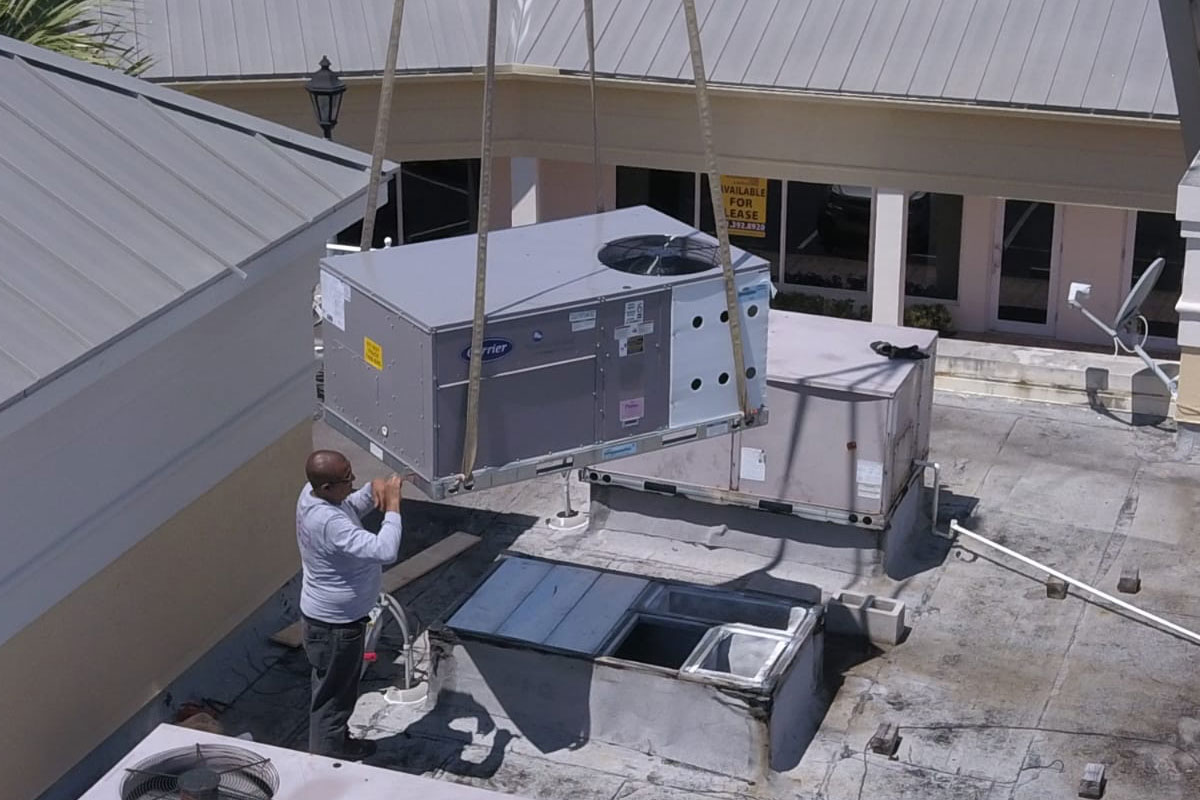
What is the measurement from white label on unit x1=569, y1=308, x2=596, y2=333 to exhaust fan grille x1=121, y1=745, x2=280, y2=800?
3.17m

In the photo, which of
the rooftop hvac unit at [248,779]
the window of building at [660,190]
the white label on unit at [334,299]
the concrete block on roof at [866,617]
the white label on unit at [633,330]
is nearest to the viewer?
the rooftop hvac unit at [248,779]

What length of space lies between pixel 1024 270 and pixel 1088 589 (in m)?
7.78

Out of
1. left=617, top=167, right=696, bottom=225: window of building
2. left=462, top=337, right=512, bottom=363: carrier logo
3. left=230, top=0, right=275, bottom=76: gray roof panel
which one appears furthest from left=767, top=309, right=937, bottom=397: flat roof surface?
left=230, top=0, right=275, bottom=76: gray roof panel

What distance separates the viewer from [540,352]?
32.5 ft

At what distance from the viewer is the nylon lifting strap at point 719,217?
962 cm

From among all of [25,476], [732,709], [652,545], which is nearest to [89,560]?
[25,476]

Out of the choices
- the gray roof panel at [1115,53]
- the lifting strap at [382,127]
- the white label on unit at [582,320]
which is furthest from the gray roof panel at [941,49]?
the white label on unit at [582,320]

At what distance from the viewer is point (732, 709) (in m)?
10.8

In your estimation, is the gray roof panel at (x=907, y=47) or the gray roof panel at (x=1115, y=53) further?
the gray roof panel at (x=907, y=47)

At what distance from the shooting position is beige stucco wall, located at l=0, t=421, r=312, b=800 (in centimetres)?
989

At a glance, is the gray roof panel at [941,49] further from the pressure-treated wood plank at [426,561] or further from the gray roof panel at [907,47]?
the pressure-treated wood plank at [426,561]

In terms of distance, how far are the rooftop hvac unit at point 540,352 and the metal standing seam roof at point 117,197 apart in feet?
3.26

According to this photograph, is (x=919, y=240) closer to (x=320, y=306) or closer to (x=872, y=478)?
(x=872, y=478)

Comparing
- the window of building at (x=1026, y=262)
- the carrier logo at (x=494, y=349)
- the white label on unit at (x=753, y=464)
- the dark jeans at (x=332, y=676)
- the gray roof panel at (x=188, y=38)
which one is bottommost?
the dark jeans at (x=332, y=676)
